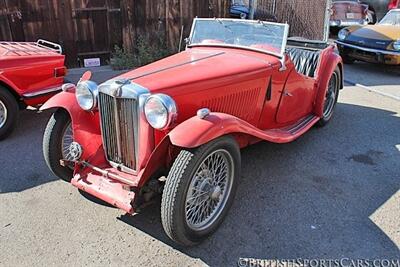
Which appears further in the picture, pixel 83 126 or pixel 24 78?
pixel 24 78

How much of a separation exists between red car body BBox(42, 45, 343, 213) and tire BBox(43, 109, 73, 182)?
0.42 ft

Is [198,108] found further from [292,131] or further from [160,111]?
[292,131]

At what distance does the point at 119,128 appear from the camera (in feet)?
9.47

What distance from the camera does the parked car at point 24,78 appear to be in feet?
14.5

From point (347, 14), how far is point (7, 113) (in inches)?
461

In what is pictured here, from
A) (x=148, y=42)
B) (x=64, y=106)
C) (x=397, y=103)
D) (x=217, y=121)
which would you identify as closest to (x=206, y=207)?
(x=217, y=121)

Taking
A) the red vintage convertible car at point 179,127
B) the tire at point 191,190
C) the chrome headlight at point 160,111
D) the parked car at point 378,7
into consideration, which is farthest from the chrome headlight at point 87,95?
the parked car at point 378,7

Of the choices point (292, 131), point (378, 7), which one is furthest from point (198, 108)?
point (378, 7)

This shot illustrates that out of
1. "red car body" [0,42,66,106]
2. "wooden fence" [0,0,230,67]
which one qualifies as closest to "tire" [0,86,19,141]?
"red car body" [0,42,66,106]

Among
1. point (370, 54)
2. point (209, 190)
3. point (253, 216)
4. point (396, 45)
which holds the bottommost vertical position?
point (253, 216)

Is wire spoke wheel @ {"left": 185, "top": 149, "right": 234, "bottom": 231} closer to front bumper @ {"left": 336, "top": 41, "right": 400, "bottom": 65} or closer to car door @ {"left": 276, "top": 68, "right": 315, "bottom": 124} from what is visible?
car door @ {"left": 276, "top": 68, "right": 315, "bottom": 124}

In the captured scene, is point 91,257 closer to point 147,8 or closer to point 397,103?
point 397,103

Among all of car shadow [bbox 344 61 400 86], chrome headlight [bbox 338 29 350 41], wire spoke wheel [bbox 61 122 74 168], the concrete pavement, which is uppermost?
chrome headlight [bbox 338 29 350 41]

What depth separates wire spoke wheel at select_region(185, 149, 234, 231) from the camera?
2732 mm
